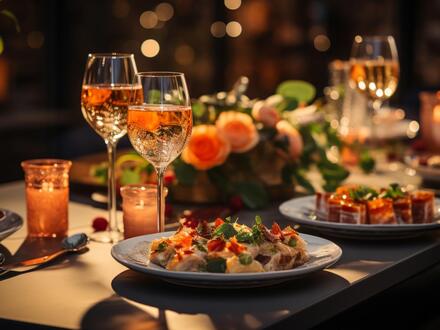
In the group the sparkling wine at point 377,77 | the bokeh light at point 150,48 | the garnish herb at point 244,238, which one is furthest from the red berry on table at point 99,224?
the bokeh light at point 150,48

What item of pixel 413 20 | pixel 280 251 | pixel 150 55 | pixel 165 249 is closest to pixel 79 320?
pixel 165 249

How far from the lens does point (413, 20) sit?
25.1 ft

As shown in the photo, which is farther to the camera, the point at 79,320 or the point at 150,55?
the point at 150,55

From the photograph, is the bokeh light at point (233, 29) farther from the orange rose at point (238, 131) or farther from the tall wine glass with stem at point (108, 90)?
the tall wine glass with stem at point (108, 90)

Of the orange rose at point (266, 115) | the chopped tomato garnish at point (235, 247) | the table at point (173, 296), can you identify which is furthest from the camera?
the orange rose at point (266, 115)

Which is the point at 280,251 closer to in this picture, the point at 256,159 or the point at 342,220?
the point at 342,220

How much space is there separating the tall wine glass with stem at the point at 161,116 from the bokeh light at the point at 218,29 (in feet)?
15.0

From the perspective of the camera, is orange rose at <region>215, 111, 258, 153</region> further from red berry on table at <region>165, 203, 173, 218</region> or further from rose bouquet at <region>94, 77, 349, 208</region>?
red berry on table at <region>165, 203, 173, 218</region>

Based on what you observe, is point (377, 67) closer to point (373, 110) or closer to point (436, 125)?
point (373, 110)

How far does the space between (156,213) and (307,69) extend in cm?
517

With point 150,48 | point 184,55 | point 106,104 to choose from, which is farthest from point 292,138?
point 184,55

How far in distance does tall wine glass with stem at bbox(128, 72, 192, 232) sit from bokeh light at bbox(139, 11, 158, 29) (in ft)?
13.4

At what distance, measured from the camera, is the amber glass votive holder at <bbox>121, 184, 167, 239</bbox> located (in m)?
1.65

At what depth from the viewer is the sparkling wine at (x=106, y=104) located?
168cm
